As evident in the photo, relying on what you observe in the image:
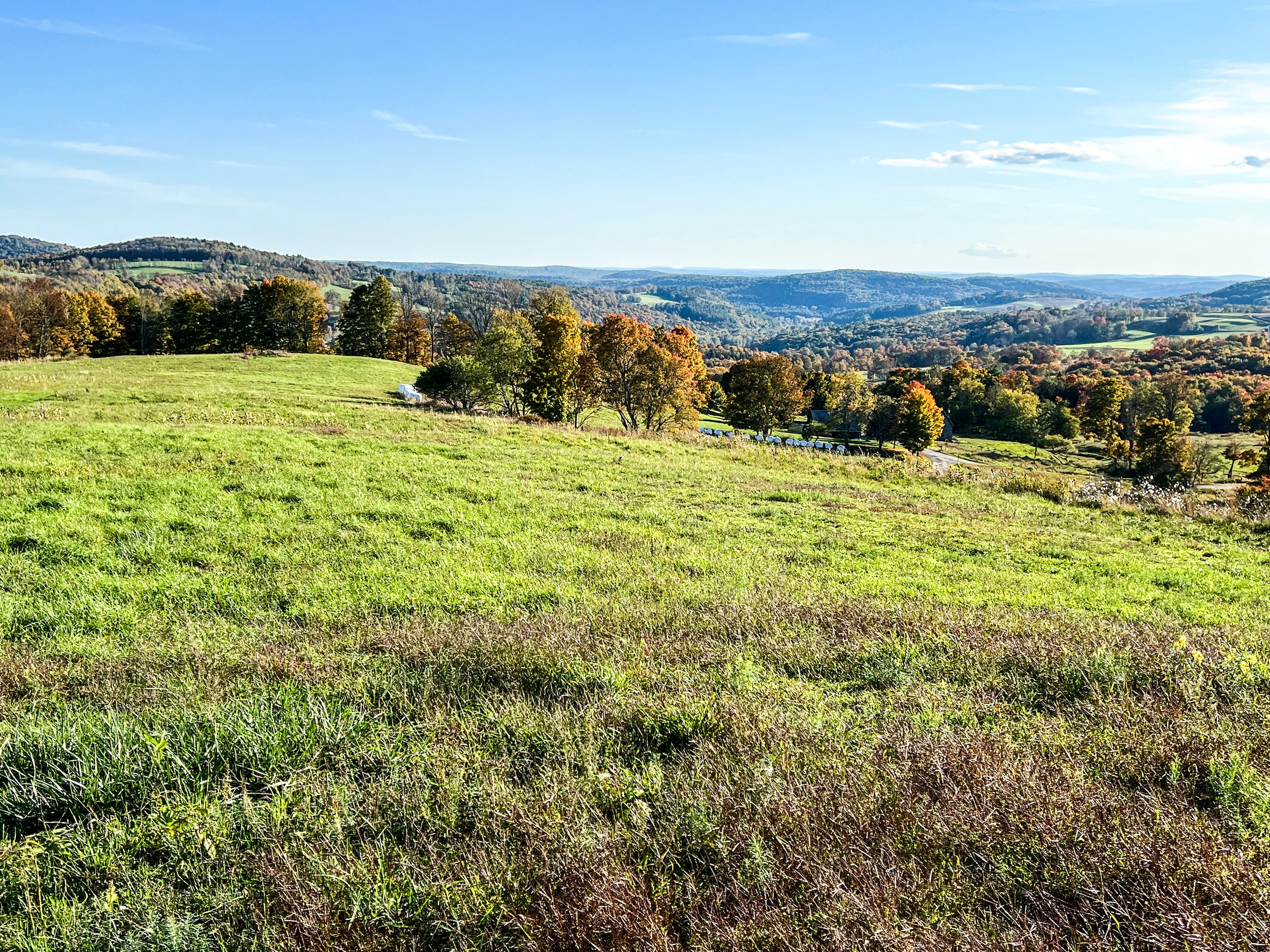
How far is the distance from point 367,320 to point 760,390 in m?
45.0

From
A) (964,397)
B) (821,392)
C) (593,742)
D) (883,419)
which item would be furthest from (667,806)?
(964,397)

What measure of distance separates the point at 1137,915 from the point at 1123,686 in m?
3.39

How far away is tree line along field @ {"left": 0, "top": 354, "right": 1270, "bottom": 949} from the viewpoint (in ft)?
9.73

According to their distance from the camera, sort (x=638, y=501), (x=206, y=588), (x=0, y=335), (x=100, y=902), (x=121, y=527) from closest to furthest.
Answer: (x=100, y=902)
(x=206, y=588)
(x=121, y=527)
(x=638, y=501)
(x=0, y=335)

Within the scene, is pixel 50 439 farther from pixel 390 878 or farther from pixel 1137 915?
pixel 1137 915

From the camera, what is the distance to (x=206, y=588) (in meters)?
8.25

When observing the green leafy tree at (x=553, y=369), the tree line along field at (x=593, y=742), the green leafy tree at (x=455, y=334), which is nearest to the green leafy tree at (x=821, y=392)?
the green leafy tree at (x=455, y=334)

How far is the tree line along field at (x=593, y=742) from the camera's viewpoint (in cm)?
296

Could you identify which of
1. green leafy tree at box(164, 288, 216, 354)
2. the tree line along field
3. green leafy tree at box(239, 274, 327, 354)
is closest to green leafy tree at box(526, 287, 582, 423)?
the tree line along field

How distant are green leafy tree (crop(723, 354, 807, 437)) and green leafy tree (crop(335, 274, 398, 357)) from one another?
40895 mm

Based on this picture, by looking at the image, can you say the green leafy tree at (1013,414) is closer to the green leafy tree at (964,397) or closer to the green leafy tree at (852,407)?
the green leafy tree at (964,397)

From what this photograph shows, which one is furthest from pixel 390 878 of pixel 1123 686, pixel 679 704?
pixel 1123 686

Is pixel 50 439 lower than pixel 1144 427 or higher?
higher

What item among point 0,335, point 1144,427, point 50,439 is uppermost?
point 0,335
